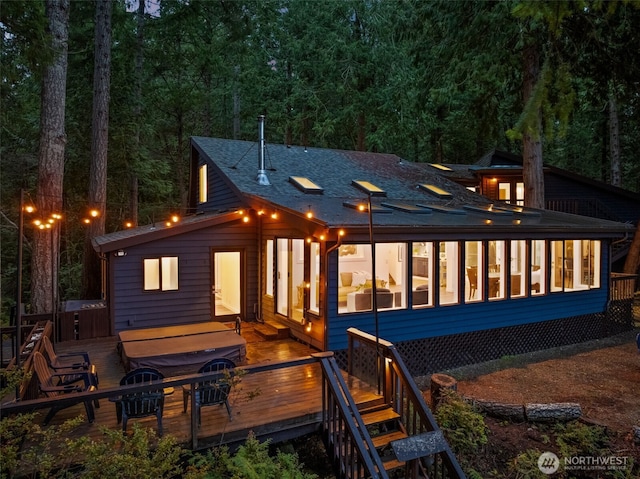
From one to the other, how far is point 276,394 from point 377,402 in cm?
139

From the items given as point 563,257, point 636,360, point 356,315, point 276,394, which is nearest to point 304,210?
point 356,315

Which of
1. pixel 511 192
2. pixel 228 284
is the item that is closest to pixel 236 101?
pixel 511 192

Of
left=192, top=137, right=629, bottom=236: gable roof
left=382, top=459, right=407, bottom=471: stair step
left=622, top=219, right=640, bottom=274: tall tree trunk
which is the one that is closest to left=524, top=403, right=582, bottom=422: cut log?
left=382, top=459, right=407, bottom=471: stair step

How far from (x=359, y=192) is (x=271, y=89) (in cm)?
1365

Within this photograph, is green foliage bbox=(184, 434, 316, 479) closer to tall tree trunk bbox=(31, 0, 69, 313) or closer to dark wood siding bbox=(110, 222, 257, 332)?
A: dark wood siding bbox=(110, 222, 257, 332)

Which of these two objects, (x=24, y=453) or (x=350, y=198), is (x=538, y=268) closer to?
(x=350, y=198)

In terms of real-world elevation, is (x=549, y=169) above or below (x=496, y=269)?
above

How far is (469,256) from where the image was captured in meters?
9.47

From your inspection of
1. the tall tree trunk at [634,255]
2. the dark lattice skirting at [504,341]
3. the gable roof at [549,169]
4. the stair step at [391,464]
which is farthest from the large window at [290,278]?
the tall tree trunk at [634,255]

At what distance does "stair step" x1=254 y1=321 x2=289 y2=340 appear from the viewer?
362 inches

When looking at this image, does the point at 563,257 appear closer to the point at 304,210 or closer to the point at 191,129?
the point at 304,210

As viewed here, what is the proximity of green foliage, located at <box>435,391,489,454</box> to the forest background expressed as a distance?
3.61 metres

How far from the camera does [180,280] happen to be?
10000 millimetres

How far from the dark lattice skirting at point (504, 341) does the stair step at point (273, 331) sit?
6.08ft
